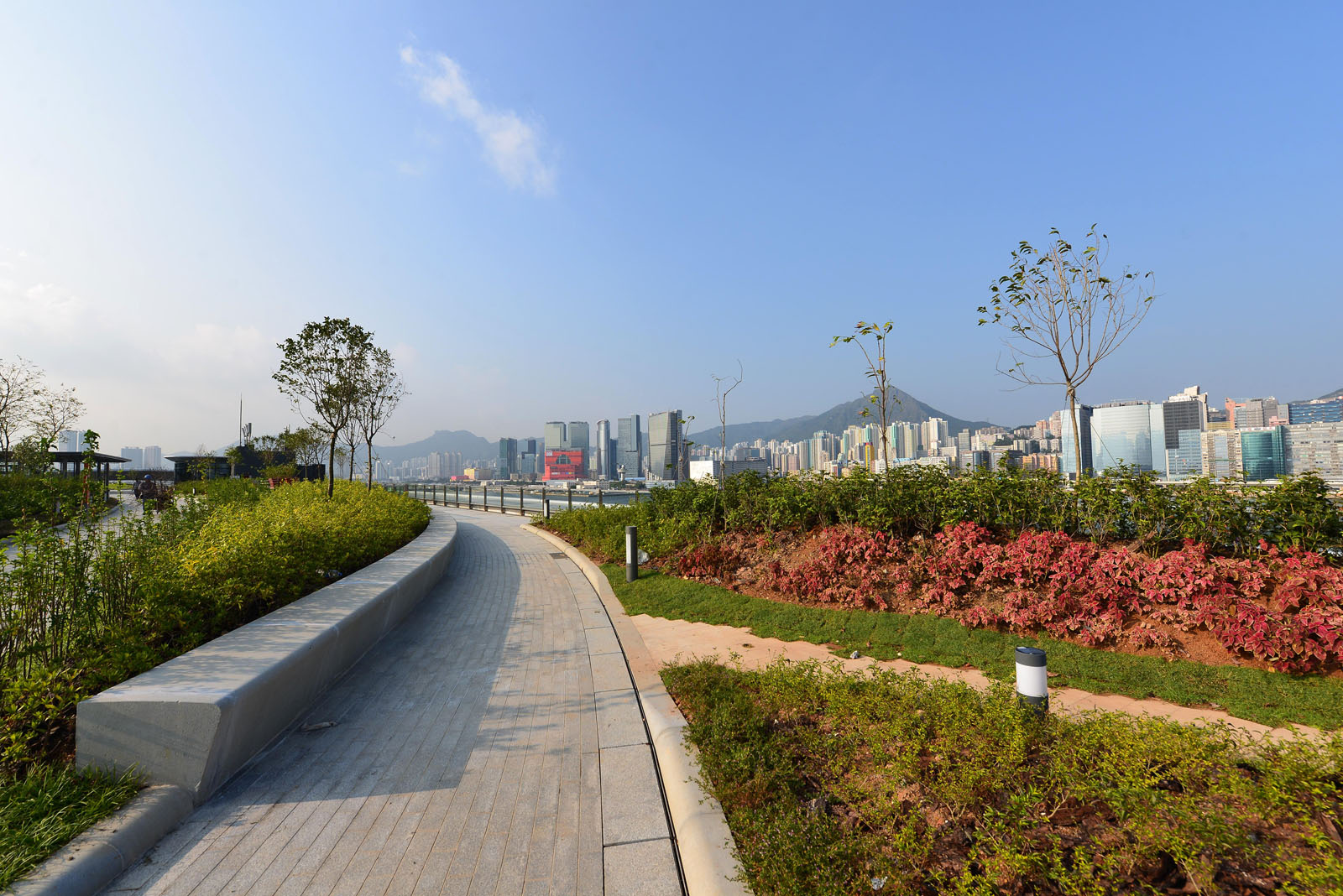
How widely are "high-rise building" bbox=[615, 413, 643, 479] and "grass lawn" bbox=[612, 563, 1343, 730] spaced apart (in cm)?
3920

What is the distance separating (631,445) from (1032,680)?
57.1 m

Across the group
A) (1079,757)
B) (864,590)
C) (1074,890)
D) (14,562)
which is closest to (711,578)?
(864,590)

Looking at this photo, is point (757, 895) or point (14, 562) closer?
point (757, 895)

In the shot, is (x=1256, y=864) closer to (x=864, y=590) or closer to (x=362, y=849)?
(x=362, y=849)

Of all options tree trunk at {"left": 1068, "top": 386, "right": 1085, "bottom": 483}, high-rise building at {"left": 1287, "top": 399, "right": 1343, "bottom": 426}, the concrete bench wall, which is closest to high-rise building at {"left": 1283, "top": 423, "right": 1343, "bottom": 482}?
high-rise building at {"left": 1287, "top": 399, "right": 1343, "bottom": 426}

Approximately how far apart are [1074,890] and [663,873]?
1.73 m

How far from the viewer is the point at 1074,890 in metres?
2.03

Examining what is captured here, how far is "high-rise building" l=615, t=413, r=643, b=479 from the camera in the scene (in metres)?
53.3

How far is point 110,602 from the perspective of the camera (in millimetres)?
4180

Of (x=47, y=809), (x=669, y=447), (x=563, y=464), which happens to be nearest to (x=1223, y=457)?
(x=47, y=809)

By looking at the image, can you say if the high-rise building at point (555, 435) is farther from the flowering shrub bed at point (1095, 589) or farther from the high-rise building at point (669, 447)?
the flowering shrub bed at point (1095, 589)

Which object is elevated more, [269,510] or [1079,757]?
[269,510]

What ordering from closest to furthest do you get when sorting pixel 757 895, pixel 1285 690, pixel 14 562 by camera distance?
pixel 757 895 → pixel 14 562 → pixel 1285 690

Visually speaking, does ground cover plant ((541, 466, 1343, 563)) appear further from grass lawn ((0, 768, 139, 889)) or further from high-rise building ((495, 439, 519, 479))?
high-rise building ((495, 439, 519, 479))
